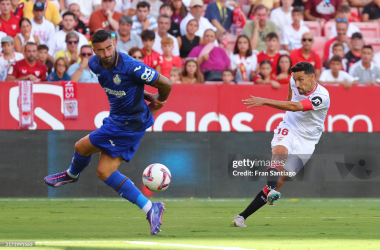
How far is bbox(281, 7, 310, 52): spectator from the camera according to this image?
1529 cm

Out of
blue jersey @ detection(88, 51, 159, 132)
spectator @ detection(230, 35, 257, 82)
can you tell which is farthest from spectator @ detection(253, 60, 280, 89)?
blue jersey @ detection(88, 51, 159, 132)

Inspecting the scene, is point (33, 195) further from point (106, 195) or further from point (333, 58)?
point (333, 58)

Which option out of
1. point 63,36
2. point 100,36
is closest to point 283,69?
point 63,36

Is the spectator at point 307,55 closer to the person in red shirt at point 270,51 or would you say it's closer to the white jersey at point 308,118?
the person in red shirt at point 270,51

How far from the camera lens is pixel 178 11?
49.4ft

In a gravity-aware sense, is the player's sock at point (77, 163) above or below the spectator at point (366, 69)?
below

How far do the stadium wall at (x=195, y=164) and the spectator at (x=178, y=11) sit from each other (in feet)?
12.7

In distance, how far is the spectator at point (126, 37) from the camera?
13680mm

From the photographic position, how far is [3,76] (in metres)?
12.5

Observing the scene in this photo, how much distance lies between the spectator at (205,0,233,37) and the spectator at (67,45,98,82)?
396 cm

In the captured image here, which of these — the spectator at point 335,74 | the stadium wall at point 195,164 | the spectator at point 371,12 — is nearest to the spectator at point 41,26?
the stadium wall at point 195,164

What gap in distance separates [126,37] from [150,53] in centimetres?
82

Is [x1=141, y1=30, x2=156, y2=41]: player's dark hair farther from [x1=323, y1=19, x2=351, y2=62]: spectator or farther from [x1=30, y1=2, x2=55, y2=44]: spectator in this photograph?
[x1=323, y1=19, x2=351, y2=62]: spectator

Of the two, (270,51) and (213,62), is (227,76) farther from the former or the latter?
(270,51)
